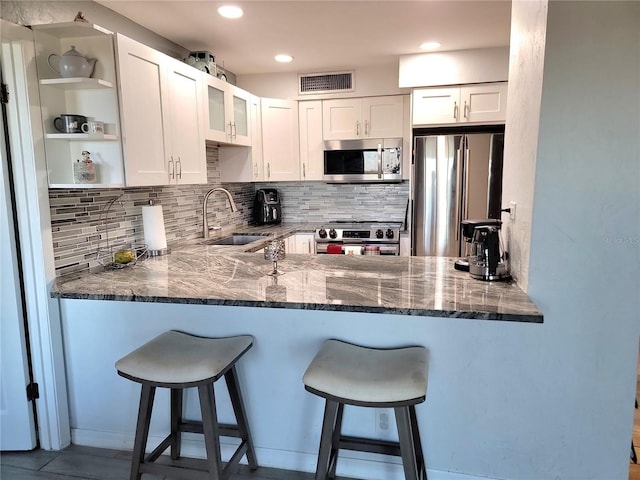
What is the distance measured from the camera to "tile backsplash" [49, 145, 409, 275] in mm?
2143

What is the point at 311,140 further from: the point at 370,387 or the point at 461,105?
the point at 370,387

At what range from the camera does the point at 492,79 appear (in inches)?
136

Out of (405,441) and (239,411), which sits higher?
(405,441)

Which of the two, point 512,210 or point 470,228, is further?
point 470,228

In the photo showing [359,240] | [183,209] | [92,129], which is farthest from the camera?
[359,240]

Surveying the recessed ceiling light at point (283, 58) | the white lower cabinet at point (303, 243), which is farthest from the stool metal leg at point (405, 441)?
the recessed ceiling light at point (283, 58)

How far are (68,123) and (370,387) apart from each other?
181cm

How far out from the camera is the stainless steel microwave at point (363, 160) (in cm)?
398

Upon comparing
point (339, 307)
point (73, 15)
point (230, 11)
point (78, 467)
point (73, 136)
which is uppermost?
point (230, 11)

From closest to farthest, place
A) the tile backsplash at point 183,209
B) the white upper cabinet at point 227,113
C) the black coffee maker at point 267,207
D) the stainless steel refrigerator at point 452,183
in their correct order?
the tile backsplash at point 183,209 → the white upper cabinet at point 227,113 → the stainless steel refrigerator at point 452,183 → the black coffee maker at point 267,207

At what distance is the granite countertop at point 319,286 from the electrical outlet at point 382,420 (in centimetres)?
53

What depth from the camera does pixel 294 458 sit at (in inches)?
75.7

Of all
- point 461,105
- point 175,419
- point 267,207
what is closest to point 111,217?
point 175,419

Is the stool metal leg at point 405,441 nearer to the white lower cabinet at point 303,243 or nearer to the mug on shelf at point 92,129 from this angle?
the mug on shelf at point 92,129
